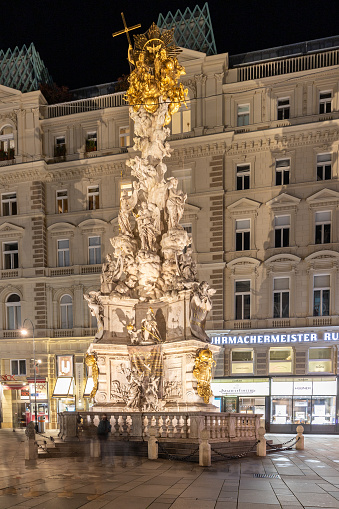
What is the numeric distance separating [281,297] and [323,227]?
586cm

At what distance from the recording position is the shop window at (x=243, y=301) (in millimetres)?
35938

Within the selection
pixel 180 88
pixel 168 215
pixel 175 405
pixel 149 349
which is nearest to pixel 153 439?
pixel 175 405

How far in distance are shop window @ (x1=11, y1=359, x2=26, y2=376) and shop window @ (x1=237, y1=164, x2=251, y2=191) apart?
73.3 feet

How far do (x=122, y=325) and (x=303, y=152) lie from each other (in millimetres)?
21552

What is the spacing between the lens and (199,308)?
20.1 metres

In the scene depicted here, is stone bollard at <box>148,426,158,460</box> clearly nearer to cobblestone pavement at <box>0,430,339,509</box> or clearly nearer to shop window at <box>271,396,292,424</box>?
cobblestone pavement at <box>0,430,339,509</box>

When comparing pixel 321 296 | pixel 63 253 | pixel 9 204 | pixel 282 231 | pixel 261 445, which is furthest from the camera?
pixel 9 204

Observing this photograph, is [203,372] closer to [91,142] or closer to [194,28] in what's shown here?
[91,142]

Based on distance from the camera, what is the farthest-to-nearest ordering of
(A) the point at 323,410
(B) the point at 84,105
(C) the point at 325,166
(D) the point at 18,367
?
(B) the point at 84,105
(D) the point at 18,367
(C) the point at 325,166
(A) the point at 323,410

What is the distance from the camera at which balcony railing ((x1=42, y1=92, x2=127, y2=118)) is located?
131ft

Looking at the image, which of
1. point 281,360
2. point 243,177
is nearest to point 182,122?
point 243,177

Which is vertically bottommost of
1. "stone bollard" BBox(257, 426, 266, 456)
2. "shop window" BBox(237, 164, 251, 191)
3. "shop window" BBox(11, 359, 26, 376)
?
"shop window" BBox(11, 359, 26, 376)

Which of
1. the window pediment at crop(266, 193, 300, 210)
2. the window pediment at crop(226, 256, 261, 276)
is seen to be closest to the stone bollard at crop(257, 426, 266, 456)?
the window pediment at crop(226, 256, 261, 276)

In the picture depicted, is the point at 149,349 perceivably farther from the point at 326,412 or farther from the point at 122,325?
the point at 326,412
